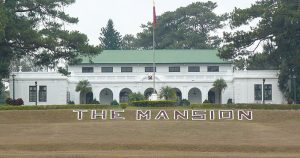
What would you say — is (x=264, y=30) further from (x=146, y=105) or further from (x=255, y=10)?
(x=146, y=105)

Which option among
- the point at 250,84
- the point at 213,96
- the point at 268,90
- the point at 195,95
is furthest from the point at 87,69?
the point at 268,90

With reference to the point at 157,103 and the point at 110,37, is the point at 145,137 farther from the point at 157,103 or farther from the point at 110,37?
the point at 110,37

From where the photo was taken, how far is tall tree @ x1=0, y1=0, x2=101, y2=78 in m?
A: 57.0

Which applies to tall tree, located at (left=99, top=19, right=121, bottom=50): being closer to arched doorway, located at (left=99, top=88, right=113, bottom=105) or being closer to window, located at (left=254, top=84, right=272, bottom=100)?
arched doorway, located at (left=99, top=88, right=113, bottom=105)

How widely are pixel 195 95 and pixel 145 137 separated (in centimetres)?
4700

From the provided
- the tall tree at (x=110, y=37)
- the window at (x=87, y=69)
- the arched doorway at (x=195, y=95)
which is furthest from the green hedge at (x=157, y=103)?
the tall tree at (x=110, y=37)

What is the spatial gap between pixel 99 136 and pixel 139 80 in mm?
44084

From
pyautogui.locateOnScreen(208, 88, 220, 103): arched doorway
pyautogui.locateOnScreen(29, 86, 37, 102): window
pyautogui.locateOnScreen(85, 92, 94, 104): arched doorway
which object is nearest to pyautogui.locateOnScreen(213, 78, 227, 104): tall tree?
pyautogui.locateOnScreen(208, 88, 220, 103): arched doorway

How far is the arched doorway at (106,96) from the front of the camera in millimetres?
83312

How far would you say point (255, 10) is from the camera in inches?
2389

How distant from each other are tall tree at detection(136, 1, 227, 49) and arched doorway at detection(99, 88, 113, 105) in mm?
29055

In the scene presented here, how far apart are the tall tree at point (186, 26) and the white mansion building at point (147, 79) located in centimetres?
2600

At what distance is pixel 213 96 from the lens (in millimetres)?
83500

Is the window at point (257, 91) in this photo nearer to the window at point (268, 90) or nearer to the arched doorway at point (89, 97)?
the window at point (268, 90)
